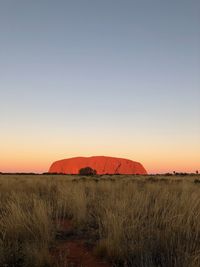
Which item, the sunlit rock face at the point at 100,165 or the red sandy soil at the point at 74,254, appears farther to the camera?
the sunlit rock face at the point at 100,165

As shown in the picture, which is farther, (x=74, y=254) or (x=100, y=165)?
(x=100, y=165)

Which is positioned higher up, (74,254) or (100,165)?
(100,165)

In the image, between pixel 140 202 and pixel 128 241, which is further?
pixel 140 202

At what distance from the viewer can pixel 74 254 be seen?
6059 mm

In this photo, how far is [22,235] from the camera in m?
6.83

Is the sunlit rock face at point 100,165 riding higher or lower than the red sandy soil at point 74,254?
higher

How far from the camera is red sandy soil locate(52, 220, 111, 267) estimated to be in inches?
219

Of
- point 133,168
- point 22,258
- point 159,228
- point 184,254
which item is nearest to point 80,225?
point 159,228

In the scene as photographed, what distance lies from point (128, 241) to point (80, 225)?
2.10 meters

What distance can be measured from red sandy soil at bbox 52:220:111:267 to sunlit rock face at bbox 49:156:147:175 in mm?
144091

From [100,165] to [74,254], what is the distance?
5838 inches

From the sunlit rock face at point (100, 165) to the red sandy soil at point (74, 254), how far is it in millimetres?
144091

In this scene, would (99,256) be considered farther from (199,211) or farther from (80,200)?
(80,200)

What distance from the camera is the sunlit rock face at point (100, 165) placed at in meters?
153
